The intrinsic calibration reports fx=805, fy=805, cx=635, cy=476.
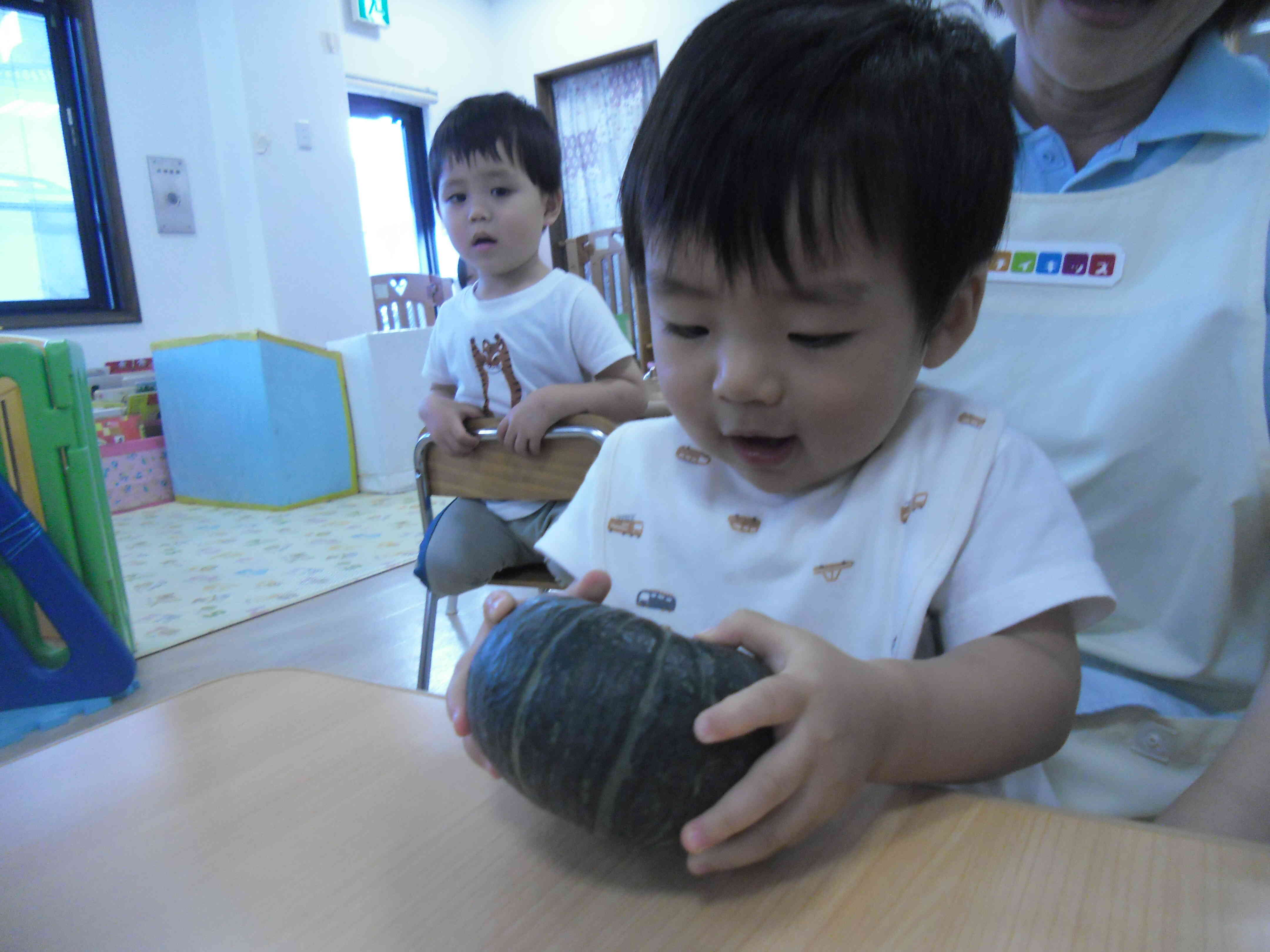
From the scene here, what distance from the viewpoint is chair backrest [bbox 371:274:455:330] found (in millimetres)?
5195

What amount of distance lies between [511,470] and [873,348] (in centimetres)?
91

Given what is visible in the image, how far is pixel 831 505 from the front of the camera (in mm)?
660

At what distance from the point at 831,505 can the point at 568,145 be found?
611 centimetres

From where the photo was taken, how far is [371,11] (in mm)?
5070

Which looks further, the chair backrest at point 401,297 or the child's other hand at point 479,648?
the chair backrest at point 401,297

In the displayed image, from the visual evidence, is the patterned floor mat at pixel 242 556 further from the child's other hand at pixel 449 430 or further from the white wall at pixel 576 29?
the white wall at pixel 576 29

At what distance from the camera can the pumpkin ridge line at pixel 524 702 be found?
38 cm

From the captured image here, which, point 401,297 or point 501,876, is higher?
point 401,297

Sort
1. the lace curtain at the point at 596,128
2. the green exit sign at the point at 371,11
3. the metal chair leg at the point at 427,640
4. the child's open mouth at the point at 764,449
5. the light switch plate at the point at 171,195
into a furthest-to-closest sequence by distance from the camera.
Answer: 1. the lace curtain at the point at 596,128
2. the green exit sign at the point at 371,11
3. the light switch plate at the point at 171,195
4. the metal chair leg at the point at 427,640
5. the child's open mouth at the point at 764,449

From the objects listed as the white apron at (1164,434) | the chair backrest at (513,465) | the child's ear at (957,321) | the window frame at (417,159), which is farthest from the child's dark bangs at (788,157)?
the window frame at (417,159)

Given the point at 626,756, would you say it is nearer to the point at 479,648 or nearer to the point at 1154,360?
the point at 479,648

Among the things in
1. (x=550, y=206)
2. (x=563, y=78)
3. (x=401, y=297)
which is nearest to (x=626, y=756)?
(x=550, y=206)

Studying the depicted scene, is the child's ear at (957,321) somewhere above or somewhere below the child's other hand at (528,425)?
above

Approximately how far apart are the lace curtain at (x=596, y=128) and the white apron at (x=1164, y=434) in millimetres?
5351
